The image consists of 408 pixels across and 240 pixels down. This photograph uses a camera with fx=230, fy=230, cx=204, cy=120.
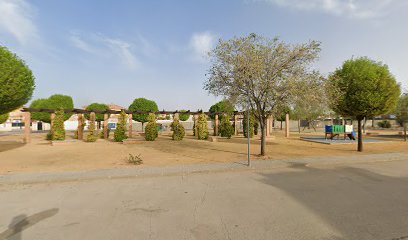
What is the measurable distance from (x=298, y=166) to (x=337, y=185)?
10.7ft

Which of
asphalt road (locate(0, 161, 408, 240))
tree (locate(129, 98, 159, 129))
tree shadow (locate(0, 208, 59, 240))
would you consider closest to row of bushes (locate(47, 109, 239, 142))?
tree (locate(129, 98, 159, 129))

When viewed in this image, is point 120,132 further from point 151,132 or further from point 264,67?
point 264,67

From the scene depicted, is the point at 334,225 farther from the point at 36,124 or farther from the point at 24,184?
the point at 36,124

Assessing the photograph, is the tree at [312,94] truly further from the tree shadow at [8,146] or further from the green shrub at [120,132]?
the tree shadow at [8,146]

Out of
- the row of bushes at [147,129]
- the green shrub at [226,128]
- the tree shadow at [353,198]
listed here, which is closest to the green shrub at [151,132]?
the row of bushes at [147,129]

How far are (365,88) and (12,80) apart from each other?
825 inches

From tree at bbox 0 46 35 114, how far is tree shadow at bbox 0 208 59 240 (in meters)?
11.4

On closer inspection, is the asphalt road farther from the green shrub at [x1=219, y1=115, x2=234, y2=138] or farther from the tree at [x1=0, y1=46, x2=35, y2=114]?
the green shrub at [x1=219, y1=115, x2=234, y2=138]

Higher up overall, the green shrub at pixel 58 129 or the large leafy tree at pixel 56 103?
the large leafy tree at pixel 56 103

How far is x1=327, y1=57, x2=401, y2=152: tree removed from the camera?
13.6 meters

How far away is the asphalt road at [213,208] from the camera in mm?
4414

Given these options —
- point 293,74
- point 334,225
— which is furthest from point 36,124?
point 334,225

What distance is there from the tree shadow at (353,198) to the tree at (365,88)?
5.76 metres

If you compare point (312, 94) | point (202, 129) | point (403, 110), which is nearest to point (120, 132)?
point (202, 129)
